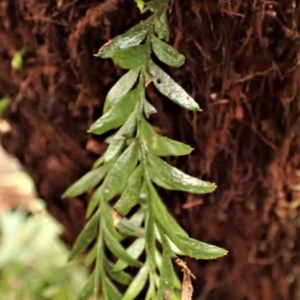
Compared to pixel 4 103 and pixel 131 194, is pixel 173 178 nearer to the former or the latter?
pixel 131 194

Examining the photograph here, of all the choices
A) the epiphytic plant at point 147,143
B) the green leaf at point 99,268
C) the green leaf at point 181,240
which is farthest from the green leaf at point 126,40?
the green leaf at point 99,268

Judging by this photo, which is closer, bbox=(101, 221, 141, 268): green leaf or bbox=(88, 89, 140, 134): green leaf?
bbox=(88, 89, 140, 134): green leaf

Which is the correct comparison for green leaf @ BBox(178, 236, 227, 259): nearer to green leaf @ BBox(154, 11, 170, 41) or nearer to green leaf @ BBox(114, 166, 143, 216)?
green leaf @ BBox(114, 166, 143, 216)

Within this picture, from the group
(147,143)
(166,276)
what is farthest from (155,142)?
(166,276)

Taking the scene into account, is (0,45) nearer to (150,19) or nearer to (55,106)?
(55,106)

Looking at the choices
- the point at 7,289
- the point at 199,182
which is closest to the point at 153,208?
the point at 199,182

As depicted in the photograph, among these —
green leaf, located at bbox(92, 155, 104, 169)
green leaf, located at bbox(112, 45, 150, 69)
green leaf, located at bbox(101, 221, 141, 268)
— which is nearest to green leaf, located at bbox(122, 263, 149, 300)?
green leaf, located at bbox(101, 221, 141, 268)

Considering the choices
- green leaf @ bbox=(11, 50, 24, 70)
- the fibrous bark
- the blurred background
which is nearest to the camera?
the fibrous bark
